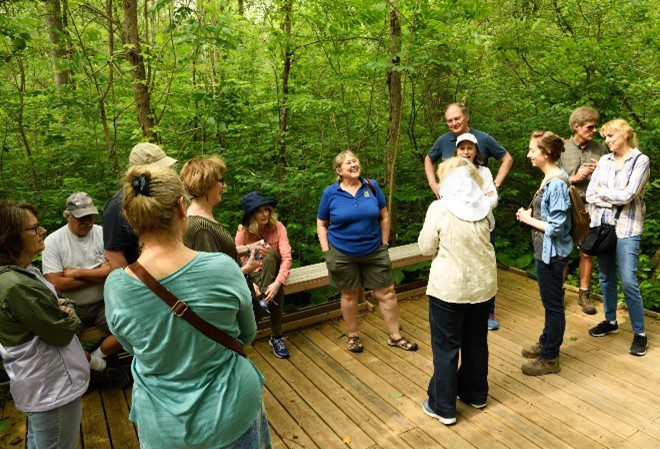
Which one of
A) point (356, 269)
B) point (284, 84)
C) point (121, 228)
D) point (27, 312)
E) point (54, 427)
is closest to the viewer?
point (27, 312)

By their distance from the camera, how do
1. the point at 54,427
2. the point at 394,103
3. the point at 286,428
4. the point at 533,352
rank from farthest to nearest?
the point at 394,103
the point at 533,352
the point at 286,428
the point at 54,427

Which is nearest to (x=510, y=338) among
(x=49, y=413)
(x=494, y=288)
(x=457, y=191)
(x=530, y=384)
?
(x=530, y=384)

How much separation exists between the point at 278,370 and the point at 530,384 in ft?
6.93

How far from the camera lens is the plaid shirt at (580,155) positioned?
14.3 feet

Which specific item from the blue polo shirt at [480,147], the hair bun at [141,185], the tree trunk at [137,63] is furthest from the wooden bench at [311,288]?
the hair bun at [141,185]

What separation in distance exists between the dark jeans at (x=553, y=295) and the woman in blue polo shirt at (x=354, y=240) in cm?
120

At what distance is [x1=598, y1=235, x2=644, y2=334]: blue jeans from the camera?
12.2 feet

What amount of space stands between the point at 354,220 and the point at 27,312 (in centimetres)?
249

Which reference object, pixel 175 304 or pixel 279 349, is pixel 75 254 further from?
pixel 175 304

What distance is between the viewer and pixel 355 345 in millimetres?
4105

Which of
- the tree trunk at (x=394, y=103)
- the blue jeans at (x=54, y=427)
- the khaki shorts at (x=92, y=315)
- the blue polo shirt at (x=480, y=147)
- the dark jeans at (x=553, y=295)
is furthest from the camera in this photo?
the tree trunk at (x=394, y=103)

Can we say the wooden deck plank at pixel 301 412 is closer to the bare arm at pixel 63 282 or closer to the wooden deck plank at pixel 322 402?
the wooden deck plank at pixel 322 402

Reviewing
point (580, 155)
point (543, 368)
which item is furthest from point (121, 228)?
point (580, 155)

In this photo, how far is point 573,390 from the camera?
3377 millimetres
